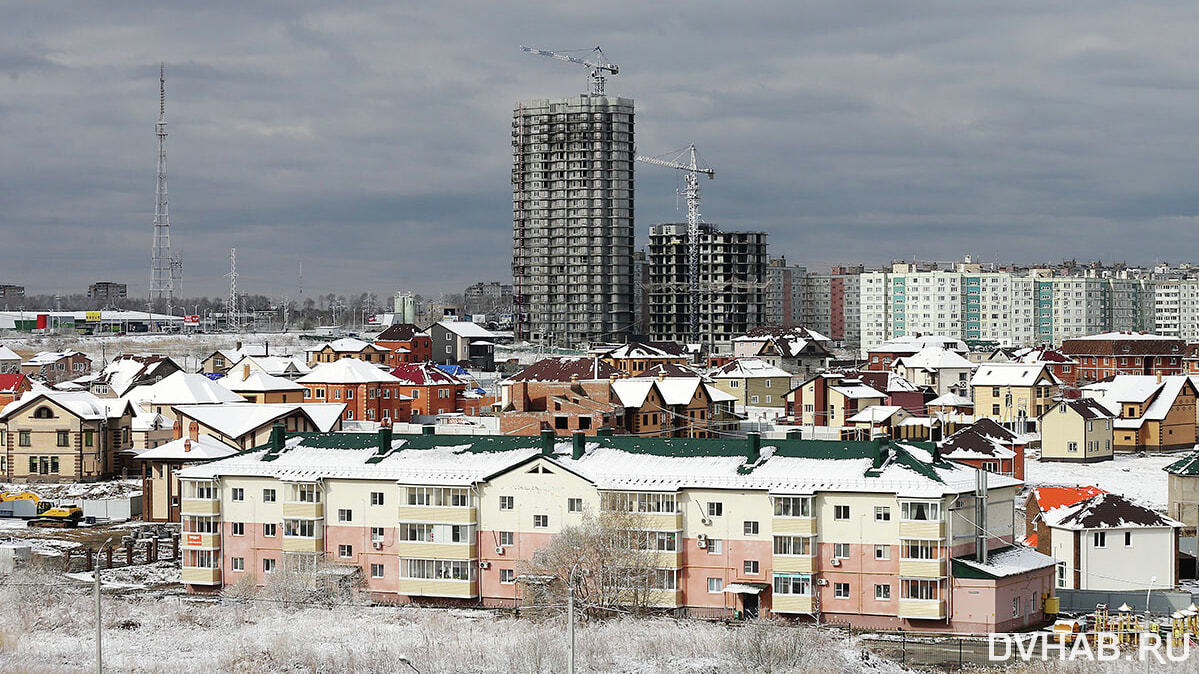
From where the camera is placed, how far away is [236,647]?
111ft

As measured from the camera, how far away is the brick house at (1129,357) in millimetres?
107562

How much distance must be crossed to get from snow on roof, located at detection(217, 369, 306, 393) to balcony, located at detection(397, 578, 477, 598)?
37.0 meters

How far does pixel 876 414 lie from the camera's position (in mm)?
72562

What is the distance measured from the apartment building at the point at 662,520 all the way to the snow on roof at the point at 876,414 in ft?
106

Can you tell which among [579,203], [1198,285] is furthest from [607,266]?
[1198,285]

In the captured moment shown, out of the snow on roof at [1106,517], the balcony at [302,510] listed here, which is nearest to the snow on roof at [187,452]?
the balcony at [302,510]

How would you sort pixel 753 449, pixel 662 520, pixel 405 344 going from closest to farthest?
pixel 662 520
pixel 753 449
pixel 405 344

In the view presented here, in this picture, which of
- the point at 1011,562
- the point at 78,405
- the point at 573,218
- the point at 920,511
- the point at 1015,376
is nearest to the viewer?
the point at 920,511

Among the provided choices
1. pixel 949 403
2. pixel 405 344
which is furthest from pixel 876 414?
pixel 405 344

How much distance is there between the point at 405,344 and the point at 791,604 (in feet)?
285

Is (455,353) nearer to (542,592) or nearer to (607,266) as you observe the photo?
(607,266)

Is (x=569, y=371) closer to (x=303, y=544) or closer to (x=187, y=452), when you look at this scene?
(x=187, y=452)

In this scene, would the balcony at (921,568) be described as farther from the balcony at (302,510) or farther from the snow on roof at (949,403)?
the snow on roof at (949,403)

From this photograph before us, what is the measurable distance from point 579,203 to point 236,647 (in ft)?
390
